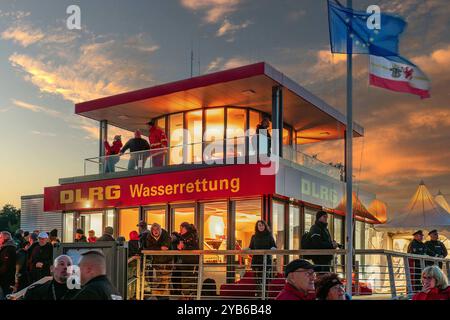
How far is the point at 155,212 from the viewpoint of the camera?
21156mm

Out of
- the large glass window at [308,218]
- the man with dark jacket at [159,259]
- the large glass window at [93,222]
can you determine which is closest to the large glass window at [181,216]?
the large glass window at [93,222]

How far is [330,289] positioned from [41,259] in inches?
338

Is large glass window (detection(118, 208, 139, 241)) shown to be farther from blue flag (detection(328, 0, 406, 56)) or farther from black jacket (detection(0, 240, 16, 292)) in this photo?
blue flag (detection(328, 0, 406, 56))

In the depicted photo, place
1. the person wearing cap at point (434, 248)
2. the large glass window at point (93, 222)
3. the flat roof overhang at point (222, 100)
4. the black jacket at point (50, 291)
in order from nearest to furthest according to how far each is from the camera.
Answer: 1. the black jacket at point (50, 291)
2. the person wearing cap at point (434, 248)
3. the flat roof overhang at point (222, 100)
4. the large glass window at point (93, 222)

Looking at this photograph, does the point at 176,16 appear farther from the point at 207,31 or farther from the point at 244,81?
the point at 207,31

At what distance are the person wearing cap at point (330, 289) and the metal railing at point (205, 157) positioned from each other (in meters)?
13.0

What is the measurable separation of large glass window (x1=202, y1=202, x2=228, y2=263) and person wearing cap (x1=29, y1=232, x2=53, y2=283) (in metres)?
7.41

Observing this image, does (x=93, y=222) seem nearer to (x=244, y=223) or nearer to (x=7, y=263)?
(x=244, y=223)

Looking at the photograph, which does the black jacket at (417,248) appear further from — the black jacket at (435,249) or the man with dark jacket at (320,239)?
the man with dark jacket at (320,239)

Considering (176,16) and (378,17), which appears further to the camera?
(176,16)

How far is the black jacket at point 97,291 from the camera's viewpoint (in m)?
5.05

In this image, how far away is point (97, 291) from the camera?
5.11 metres
